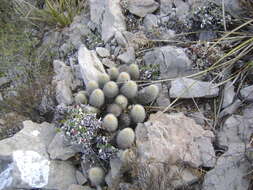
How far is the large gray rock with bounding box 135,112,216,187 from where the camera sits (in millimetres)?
3027

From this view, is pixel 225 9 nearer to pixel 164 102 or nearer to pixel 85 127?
pixel 164 102

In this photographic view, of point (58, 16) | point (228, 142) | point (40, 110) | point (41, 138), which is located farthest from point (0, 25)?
point (228, 142)

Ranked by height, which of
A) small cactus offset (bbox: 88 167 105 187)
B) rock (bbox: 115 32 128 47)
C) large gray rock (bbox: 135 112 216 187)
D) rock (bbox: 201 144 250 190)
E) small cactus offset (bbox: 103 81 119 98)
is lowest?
small cactus offset (bbox: 88 167 105 187)

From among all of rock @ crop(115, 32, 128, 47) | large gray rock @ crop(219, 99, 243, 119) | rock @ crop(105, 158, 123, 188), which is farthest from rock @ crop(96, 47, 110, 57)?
large gray rock @ crop(219, 99, 243, 119)

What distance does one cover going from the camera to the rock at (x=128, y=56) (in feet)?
13.2

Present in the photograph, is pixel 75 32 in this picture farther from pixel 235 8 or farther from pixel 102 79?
pixel 235 8

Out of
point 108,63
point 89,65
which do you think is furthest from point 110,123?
point 108,63

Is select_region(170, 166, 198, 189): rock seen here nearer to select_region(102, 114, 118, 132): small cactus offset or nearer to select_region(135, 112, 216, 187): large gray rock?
select_region(135, 112, 216, 187): large gray rock

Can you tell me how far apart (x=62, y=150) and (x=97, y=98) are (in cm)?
60

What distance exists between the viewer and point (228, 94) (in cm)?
350

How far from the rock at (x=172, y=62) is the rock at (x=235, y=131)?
2.45 feet

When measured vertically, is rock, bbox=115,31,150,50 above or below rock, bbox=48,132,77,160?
above

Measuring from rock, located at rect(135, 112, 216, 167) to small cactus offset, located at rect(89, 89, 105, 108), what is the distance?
1.47ft

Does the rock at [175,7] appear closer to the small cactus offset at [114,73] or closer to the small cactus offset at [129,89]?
the small cactus offset at [114,73]
